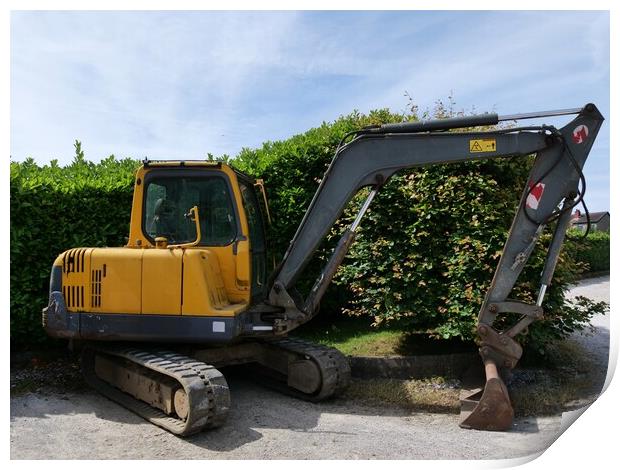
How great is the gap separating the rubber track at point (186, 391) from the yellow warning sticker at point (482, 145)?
11.5 feet

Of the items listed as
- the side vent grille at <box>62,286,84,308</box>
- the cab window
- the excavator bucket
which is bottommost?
the excavator bucket

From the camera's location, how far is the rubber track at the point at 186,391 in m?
4.93

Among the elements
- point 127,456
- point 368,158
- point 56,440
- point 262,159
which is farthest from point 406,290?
point 56,440

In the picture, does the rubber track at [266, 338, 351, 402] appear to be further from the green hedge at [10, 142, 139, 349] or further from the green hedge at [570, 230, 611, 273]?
the green hedge at [570, 230, 611, 273]

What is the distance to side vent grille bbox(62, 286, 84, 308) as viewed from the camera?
5.95m

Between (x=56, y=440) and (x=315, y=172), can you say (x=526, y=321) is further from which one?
(x=56, y=440)

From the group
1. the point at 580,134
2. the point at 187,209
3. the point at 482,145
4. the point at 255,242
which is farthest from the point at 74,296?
the point at 580,134

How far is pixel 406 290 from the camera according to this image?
6961mm

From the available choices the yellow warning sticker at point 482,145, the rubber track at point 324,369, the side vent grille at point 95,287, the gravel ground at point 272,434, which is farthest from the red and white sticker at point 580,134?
the side vent grille at point 95,287

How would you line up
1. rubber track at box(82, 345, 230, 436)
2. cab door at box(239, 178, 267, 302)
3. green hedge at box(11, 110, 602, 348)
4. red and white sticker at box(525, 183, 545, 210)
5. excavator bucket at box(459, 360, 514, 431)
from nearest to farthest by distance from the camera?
rubber track at box(82, 345, 230, 436) → excavator bucket at box(459, 360, 514, 431) → red and white sticker at box(525, 183, 545, 210) → cab door at box(239, 178, 267, 302) → green hedge at box(11, 110, 602, 348)

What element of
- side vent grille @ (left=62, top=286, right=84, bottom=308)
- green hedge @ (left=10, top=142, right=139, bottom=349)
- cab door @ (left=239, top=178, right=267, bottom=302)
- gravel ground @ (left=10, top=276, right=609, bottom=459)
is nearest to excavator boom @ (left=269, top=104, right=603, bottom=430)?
gravel ground @ (left=10, top=276, right=609, bottom=459)

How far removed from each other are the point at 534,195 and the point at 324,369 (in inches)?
115

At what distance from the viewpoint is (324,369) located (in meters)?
6.04

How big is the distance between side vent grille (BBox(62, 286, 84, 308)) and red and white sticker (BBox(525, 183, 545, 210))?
16.1 ft
